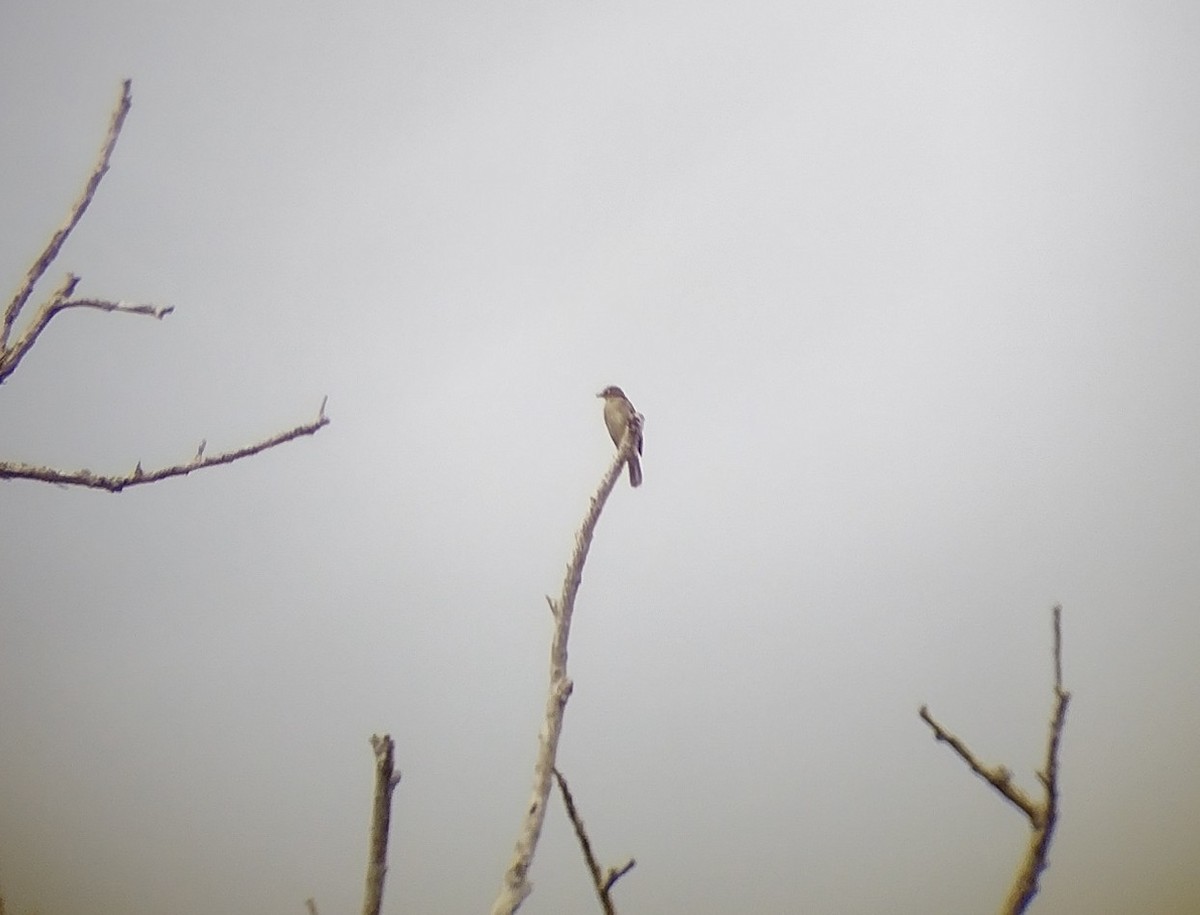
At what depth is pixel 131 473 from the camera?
4.36ft

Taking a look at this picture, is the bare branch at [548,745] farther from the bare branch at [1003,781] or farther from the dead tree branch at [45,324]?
the bare branch at [1003,781]

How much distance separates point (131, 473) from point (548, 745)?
975 mm

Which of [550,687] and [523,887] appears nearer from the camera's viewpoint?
[523,887]

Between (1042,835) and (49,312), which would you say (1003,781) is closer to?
(1042,835)

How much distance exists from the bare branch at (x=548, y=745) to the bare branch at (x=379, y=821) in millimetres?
177

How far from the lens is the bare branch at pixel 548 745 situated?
3.37 feet

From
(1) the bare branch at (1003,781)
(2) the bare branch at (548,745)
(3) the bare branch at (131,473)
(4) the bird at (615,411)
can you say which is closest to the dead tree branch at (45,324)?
(3) the bare branch at (131,473)

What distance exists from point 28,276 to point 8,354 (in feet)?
0.49

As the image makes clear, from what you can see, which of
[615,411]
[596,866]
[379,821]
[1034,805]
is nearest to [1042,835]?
[1034,805]

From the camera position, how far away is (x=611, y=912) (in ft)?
5.51

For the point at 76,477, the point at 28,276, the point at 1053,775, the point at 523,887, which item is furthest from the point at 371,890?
the point at 1053,775

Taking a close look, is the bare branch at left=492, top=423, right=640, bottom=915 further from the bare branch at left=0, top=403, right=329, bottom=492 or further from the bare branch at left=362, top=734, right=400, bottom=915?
the bare branch at left=0, top=403, right=329, bottom=492

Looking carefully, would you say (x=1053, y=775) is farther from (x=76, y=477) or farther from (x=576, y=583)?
(x=76, y=477)

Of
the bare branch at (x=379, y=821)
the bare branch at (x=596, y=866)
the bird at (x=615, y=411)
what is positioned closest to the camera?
the bare branch at (x=379, y=821)
